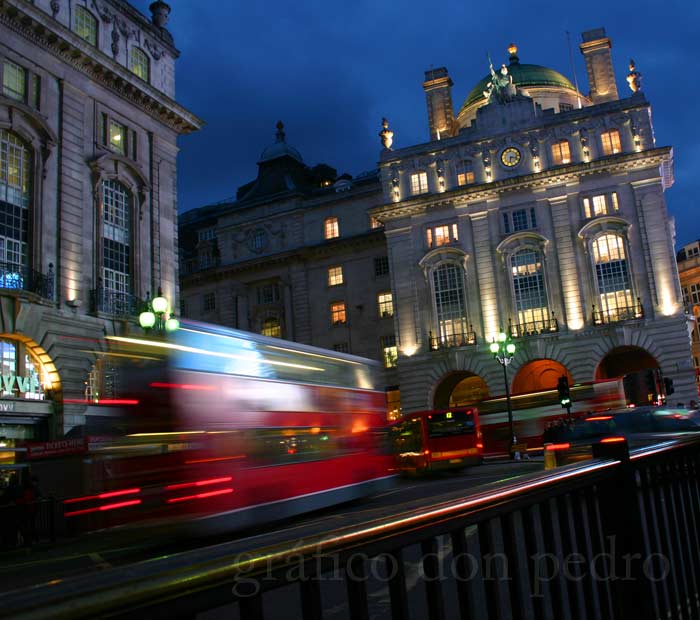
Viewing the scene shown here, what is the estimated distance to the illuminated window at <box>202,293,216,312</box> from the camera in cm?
6072

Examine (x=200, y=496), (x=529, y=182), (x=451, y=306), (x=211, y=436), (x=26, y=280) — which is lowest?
(x=200, y=496)

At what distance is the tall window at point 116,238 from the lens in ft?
97.0

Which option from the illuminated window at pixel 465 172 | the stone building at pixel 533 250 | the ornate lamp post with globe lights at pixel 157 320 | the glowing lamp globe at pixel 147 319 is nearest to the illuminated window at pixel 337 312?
the stone building at pixel 533 250

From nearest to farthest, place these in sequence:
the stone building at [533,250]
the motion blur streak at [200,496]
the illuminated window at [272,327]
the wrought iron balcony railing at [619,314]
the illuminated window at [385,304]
Answer: the motion blur streak at [200,496] < the wrought iron balcony railing at [619,314] < the stone building at [533,250] < the illuminated window at [385,304] < the illuminated window at [272,327]

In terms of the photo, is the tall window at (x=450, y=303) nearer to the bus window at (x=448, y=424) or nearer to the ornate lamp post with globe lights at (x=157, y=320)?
the bus window at (x=448, y=424)

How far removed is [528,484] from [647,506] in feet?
4.64

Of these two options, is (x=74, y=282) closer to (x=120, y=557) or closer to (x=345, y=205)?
(x=120, y=557)

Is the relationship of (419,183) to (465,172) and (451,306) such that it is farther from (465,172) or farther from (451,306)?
(451,306)

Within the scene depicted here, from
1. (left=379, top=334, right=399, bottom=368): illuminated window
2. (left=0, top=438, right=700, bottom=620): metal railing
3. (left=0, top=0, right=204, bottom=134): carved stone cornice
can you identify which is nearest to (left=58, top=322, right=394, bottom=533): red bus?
(left=0, top=438, right=700, bottom=620): metal railing

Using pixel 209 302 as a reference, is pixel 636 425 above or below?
below

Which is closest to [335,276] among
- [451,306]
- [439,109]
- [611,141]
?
[451,306]

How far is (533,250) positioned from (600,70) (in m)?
17.2

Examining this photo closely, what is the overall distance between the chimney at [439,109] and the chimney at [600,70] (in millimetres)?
11089

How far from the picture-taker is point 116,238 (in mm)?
30328
